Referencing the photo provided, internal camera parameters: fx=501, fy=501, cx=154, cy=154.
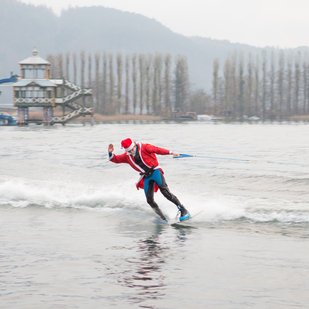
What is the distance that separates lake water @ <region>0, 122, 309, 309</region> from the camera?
21.2 feet

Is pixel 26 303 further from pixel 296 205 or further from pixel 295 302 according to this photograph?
pixel 296 205

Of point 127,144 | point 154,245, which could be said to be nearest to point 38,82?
point 127,144

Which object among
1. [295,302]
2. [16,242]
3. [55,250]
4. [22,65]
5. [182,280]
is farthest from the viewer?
[22,65]

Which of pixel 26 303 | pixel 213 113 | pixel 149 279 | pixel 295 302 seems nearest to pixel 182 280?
pixel 149 279

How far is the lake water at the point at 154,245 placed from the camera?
6465 millimetres

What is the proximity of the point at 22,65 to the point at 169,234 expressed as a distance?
200 ft

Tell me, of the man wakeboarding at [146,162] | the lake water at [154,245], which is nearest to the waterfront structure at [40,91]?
the lake water at [154,245]

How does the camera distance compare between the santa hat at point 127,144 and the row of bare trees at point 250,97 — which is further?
the row of bare trees at point 250,97

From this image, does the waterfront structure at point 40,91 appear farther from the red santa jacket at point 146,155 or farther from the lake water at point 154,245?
the red santa jacket at point 146,155

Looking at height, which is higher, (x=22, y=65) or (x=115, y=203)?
(x=22, y=65)

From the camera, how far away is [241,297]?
20.8 ft

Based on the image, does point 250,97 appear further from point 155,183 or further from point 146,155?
point 146,155

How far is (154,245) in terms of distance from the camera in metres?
9.20

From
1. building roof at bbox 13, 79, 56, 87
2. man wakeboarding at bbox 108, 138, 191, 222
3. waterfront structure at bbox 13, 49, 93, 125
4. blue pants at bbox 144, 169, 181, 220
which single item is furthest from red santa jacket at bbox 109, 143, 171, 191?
building roof at bbox 13, 79, 56, 87
